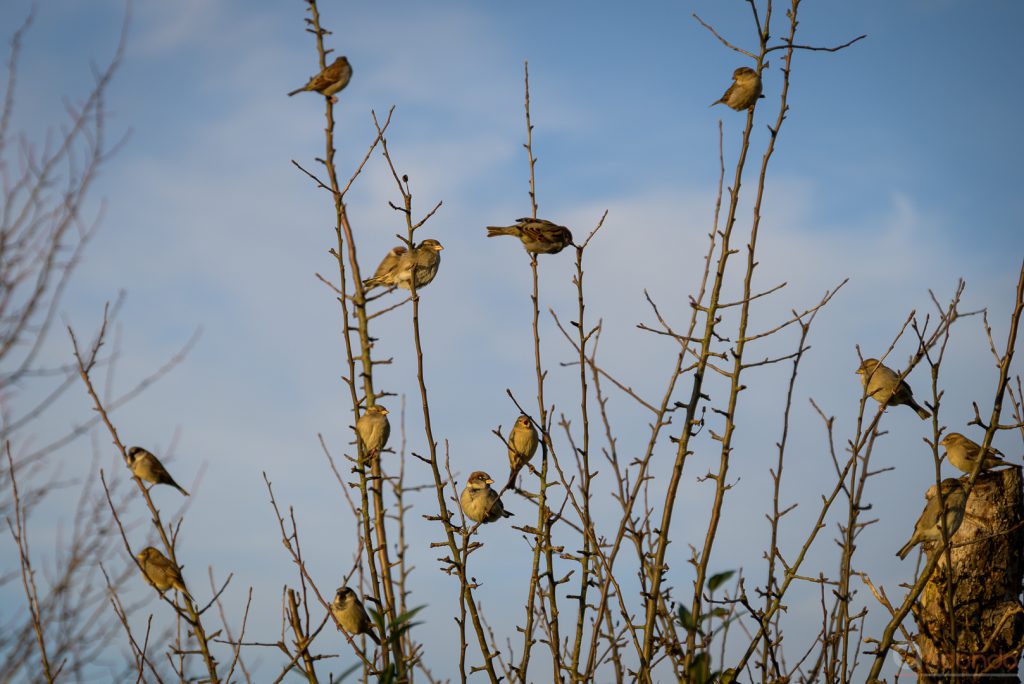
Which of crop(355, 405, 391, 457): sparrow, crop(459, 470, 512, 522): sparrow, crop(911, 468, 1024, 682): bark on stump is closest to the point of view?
crop(911, 468, 1024, 682): bark on stump

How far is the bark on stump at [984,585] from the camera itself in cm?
437

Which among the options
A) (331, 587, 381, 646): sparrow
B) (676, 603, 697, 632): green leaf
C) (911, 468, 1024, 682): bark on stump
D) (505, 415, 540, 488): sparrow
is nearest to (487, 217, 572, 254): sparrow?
(505, 415, 540, 488): sparrow

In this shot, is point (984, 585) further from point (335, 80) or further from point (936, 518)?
point (335, 80)

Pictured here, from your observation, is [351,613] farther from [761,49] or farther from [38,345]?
[38,345]

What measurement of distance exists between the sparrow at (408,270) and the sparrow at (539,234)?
1.23 metres

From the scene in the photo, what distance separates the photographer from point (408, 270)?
7.27m

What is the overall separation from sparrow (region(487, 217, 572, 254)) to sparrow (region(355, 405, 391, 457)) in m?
Answer: 1.40

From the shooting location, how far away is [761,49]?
3979mm

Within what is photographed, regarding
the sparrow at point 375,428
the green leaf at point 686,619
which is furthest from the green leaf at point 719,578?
the sparrow at point 375,428

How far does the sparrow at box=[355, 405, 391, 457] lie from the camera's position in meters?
4.94

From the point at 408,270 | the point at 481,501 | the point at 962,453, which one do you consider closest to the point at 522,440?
the point at 481,501

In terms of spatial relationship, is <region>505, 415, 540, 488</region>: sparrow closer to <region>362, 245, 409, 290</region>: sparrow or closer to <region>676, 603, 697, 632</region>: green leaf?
<region>362, 245, 409, 290</region>: sparrow

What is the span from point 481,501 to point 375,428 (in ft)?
3.21

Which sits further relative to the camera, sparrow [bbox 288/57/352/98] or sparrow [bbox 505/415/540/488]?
sparrow [bbox 288/57/352/98]
